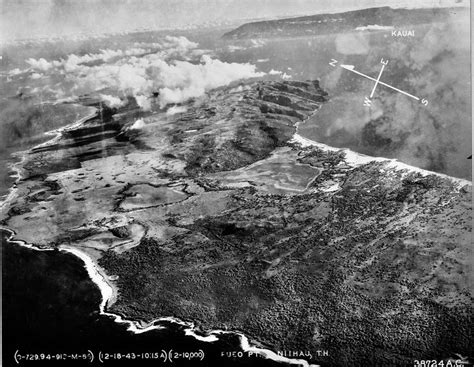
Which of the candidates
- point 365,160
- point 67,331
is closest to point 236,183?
point 365,160

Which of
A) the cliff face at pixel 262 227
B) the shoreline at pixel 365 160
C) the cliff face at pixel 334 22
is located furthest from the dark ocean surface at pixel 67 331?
the cliff face at pixel 334 22

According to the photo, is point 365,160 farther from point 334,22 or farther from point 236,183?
point 334,22

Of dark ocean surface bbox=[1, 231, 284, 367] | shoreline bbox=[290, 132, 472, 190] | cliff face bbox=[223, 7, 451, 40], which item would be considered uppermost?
cliff face bbox=[223, 7, 451, 40]

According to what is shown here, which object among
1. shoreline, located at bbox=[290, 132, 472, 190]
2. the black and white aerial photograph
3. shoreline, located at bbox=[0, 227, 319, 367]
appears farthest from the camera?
shoreline, located at bbox=[290, 132, 472, 190]

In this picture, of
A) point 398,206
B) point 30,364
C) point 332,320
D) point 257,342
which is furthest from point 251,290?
point 30,364

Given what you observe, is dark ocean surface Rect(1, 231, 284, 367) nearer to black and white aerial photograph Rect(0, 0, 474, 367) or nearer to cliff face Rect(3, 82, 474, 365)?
black and white aerial photograph Rect(0, 0, 474, 367)

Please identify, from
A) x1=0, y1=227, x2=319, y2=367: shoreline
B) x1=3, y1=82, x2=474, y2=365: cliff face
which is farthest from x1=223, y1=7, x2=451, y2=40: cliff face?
x1=0, y1=227, x2=319, y2=367: shoreline

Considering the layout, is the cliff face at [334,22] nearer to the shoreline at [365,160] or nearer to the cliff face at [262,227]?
the cliff face at [262,227]
